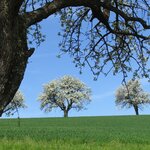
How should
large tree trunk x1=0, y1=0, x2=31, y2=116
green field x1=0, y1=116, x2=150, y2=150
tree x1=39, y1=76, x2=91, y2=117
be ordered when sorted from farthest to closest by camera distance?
tree x1=39, y1=76, x2=91, y2=117 < green field x1=0, y1=116, x2=150, y2=150 < large tree trunk x1=0, y1=0, x2=31, y2=116

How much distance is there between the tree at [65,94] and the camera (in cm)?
11156

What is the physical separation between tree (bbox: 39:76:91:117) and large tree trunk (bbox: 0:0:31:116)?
96.6 m

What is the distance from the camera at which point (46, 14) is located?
13.5m

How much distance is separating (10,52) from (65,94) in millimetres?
100463

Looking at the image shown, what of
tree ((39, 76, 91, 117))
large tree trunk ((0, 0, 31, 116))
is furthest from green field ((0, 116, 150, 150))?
tree ((39, 76, 91, 117))

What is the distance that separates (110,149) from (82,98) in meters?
99.5

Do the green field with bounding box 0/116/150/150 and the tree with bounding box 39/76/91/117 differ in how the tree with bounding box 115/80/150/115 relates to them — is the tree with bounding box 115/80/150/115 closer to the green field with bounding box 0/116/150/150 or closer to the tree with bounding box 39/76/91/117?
the tree with bounding box 39/76/91/117

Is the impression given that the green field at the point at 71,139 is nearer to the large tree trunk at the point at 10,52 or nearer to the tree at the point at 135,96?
the large tree trunk at the point at 10,52

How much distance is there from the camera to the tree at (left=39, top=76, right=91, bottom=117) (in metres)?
112

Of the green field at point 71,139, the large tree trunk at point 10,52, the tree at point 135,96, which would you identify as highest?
the tree at point 135,96

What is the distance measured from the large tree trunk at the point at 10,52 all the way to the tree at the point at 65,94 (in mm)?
96599

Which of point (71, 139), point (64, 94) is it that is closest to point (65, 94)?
point (64, 94)

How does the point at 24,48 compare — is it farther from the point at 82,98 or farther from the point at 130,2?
the point at 82,98

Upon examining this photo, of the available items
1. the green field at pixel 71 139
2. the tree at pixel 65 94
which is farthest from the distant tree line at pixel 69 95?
the green field at pixel 71 139
